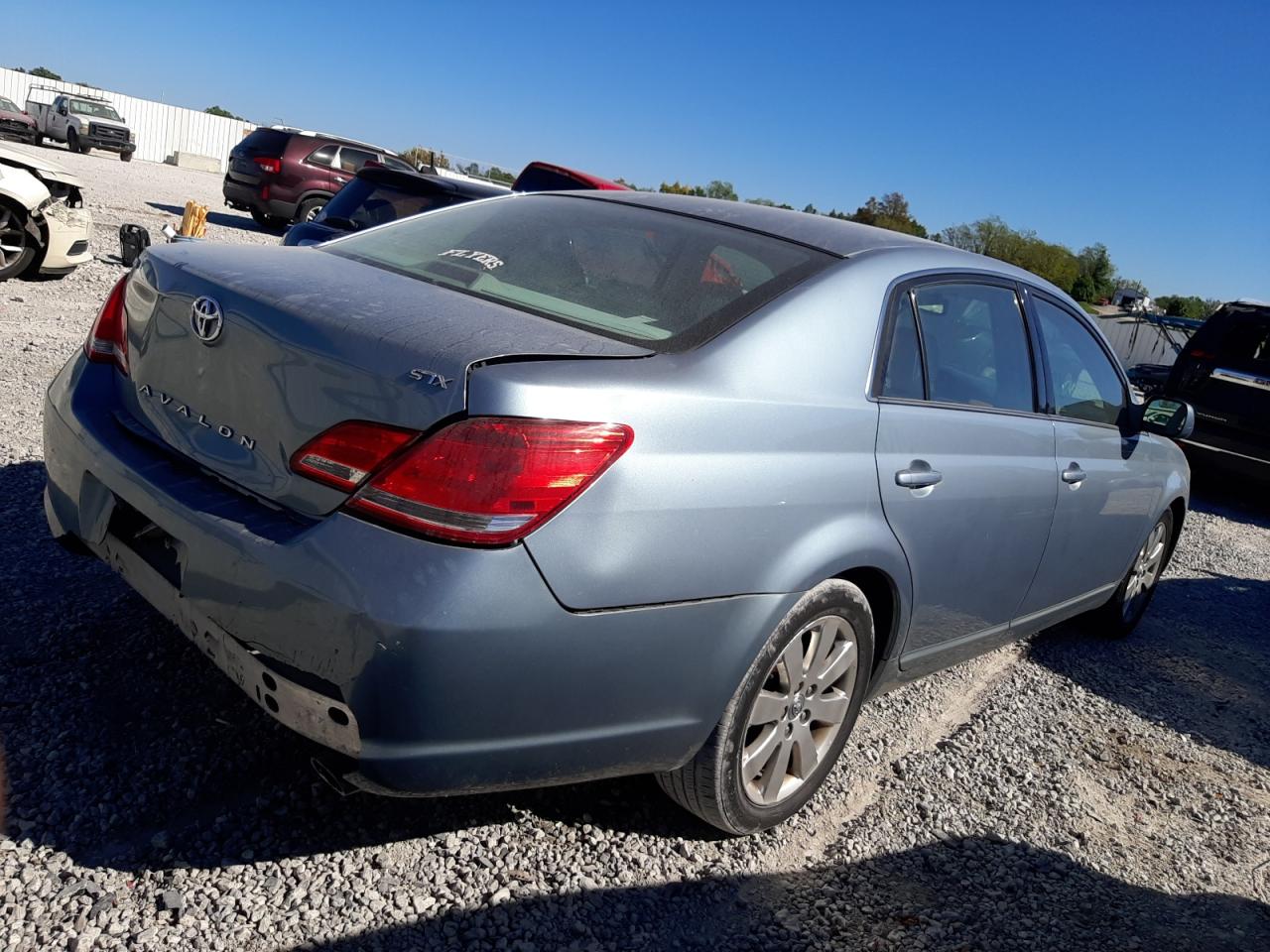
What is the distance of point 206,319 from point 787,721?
69.7 inches

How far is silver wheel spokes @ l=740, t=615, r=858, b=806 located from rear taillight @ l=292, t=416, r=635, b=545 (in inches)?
34.6

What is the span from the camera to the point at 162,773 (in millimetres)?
2580

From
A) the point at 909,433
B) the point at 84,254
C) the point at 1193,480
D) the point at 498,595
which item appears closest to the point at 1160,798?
the point at 909,433

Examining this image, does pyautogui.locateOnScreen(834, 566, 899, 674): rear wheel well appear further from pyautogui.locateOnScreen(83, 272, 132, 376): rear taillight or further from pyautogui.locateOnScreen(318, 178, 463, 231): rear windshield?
pyautogui.locateOnScreen(318, 178, 463, 231): rear windshield

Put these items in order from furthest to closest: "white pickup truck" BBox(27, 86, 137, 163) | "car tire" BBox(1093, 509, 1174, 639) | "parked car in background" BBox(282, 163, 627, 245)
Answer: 1. "white pickup truck" BBox(27, 86, 137, 163)
2. "parked car in background" BBox(282, 163, 627, 245)
3. "car tire" BBox(1093, 509, 1174, 639)

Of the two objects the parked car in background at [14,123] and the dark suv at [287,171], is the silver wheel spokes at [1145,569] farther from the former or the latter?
the parked car in background at [14,123]

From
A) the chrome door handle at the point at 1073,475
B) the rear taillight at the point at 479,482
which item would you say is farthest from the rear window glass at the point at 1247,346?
the rear taillight at the point at 479,482

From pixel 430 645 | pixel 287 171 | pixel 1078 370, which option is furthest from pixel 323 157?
pixel 430 645

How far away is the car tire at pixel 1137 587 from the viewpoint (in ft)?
16.4

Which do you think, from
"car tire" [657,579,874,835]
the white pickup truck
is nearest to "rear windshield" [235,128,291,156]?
"car tire" [657,579,874,835]

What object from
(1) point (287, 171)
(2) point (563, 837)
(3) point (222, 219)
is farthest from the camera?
(3) point (222, 219)

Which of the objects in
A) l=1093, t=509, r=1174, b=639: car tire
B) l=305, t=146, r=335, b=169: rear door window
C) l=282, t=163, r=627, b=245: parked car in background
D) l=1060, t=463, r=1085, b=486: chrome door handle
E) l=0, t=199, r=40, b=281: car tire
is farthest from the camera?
l=305, t=146, r=335, b=169: rear door window

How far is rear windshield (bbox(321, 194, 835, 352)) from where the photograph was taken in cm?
259

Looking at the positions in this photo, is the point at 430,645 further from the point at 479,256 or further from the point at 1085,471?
the point at 1085,471
